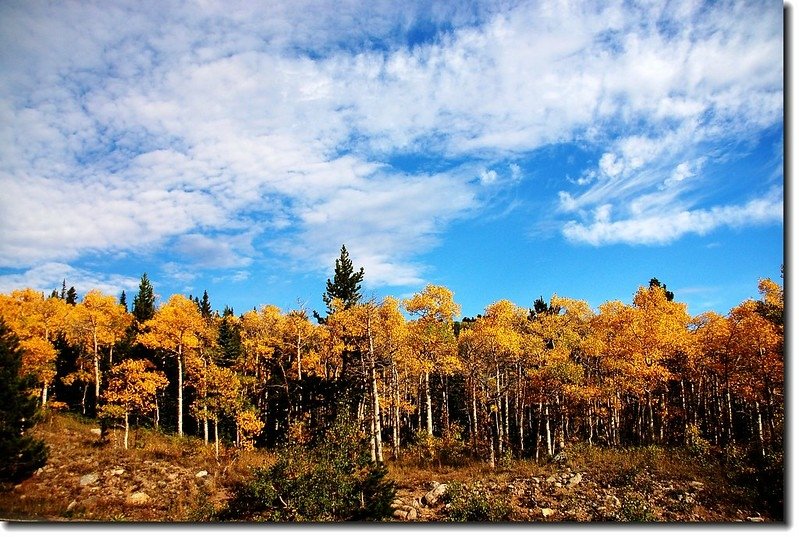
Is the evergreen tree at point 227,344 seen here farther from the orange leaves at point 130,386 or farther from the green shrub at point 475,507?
the green shrub at point 475,507

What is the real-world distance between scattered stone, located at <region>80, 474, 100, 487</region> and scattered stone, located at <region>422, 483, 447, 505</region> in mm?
6798

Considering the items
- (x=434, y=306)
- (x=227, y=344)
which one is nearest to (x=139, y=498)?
(x=434, y=306)

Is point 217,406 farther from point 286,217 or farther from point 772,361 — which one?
point 772,361

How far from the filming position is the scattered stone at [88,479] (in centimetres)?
893

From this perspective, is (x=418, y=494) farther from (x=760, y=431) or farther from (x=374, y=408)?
(x=760, y=431)

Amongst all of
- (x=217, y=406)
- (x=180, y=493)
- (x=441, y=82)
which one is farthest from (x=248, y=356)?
(x=441, y=82)

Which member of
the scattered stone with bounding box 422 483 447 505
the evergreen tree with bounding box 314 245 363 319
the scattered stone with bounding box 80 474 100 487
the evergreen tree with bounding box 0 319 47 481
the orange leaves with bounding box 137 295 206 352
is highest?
the evergreen tree with bounding box 314 245 363 319

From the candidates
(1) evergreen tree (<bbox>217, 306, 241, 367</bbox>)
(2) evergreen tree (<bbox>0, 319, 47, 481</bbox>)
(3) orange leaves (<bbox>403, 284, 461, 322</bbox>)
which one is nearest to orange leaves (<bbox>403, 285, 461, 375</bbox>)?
(3) orange leaves (<bbox>403, 284, 461, 322</bbox>)

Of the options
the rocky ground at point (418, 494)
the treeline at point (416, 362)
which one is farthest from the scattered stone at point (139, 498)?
the treeline at point (416, 362)

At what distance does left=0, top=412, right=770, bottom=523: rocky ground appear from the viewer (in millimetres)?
7254

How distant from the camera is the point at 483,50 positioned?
8023mm

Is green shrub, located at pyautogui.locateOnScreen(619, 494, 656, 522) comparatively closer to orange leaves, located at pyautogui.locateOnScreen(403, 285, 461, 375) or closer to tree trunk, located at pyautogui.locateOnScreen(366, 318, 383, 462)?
tree trunk, located at pyautogui.locateOnScreen(366, 318, 383, 462)

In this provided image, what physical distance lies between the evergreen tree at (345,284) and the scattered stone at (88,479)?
6.56 metres

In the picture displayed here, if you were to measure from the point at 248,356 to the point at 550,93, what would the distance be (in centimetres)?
1812
